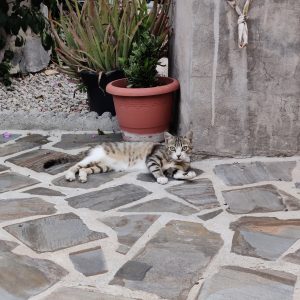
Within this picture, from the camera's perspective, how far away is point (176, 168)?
4.00 metres

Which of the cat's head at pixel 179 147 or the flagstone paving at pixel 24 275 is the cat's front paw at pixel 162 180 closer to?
the cat's head at pixel 179 147

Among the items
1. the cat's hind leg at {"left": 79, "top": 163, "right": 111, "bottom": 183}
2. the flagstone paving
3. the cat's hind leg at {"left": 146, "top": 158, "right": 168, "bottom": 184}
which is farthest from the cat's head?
the flagstone paving

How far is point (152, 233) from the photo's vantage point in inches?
122

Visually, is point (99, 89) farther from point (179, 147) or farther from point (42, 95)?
point (179, 147)

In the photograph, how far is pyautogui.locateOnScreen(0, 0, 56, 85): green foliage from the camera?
21.2ft

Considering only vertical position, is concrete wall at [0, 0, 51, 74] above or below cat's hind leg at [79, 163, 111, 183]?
above

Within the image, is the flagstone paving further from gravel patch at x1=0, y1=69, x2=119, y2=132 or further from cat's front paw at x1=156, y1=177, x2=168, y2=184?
gravel patch at x1=0, y1=69, x2=119, y2=132

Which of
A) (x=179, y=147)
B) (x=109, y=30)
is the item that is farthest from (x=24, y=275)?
(x=109, y=30)

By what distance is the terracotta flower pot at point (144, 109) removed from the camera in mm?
4445

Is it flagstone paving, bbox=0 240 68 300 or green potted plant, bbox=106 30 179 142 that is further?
green potted plant, bbox=106 30 179 142

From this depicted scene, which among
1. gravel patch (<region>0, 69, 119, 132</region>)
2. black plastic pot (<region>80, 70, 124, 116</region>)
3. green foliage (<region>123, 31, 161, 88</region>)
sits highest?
green foliage (<region>123, 31, 161, 88</region>)

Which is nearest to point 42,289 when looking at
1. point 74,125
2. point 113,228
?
point 113,228

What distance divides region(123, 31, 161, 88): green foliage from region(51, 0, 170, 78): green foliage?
0.29 metres

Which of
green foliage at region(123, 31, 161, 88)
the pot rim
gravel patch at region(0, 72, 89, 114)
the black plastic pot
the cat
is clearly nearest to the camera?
the cat
